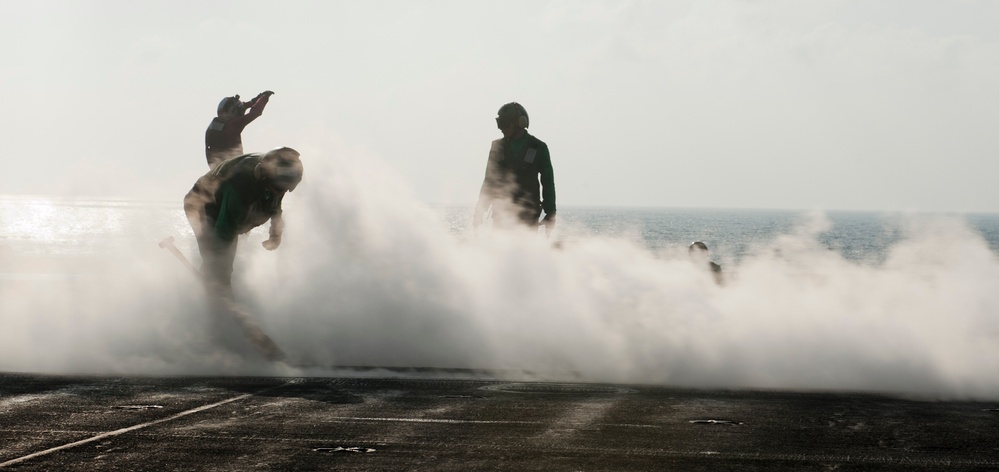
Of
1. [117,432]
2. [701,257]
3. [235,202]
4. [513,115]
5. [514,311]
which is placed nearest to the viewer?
[117,432]

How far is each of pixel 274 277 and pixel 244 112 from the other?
276 centimetres

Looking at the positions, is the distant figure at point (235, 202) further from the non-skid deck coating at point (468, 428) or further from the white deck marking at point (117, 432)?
the white deck marking at point (117, 432)

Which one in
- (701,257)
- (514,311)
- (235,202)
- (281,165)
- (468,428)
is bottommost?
(468,428)

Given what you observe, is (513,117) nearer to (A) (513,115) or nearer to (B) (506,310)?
(A) (513,115)

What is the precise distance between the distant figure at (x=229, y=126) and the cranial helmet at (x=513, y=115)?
9.31 ft

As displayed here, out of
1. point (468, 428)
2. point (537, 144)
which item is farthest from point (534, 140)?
point (468, 428)

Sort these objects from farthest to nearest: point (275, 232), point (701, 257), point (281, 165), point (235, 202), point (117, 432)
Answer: point (701, 257)
point (275, 232)
point (235, 202)
point (281, 165)
point (117, 432)

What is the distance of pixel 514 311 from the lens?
965cm

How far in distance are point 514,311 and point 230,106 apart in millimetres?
4545

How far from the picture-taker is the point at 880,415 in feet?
21.6

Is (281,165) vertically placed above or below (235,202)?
above

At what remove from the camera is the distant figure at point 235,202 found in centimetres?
912

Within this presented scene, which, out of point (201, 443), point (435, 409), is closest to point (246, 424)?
point (201, 443)

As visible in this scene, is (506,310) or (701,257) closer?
(506,310)
